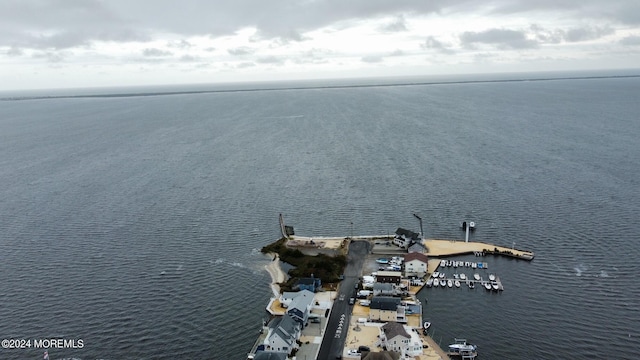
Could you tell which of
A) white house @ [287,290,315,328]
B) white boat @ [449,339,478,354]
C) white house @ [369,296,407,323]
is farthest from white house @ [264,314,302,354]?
white boat @ [449,339,478,354]

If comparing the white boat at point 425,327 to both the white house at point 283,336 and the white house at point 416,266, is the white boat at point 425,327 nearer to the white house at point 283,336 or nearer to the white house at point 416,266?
the white house at point 416,266

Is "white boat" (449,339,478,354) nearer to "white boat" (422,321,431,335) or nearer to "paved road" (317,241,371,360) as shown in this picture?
"white boat" (422,321,431,335)

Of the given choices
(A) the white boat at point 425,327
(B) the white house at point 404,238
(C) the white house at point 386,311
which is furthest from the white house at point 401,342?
(B) the white house at point 404,238

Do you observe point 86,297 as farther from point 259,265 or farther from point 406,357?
point 406,357

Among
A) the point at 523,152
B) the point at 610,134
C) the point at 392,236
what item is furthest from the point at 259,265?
the point at 610,134

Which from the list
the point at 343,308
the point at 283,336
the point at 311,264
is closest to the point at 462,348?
the point at 343,308

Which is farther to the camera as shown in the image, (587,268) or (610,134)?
(610,134)
